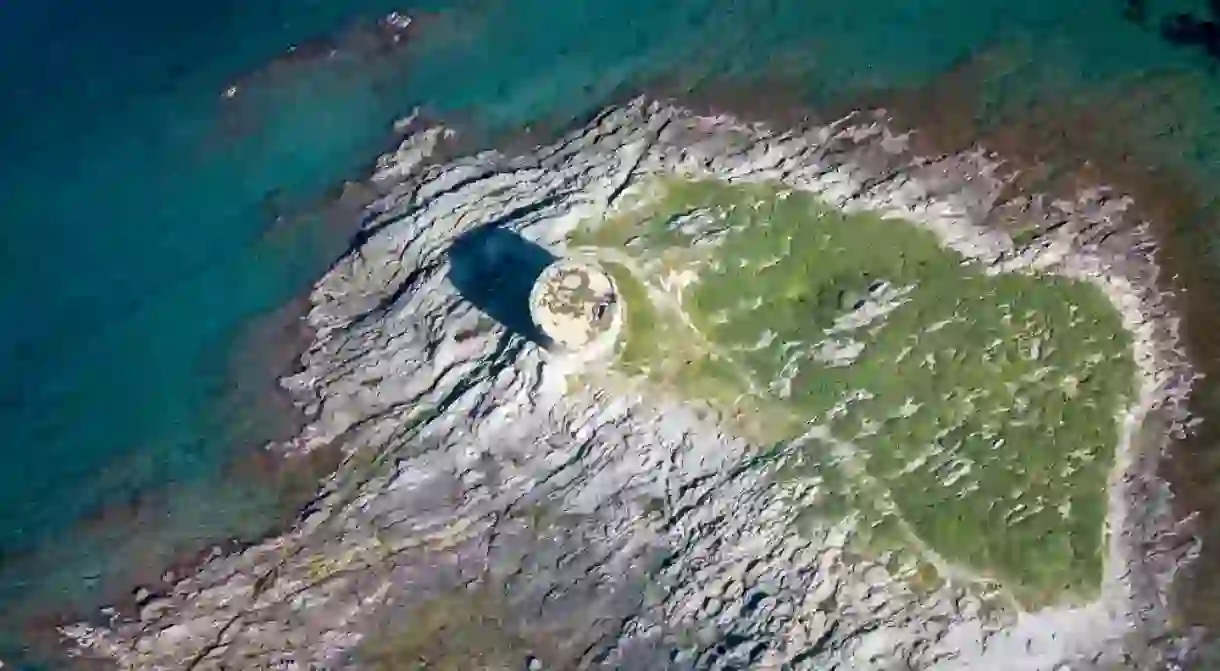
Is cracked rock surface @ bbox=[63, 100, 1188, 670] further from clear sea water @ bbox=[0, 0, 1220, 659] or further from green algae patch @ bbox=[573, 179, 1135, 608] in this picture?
clear sea water @ bbox=[0, 0, 1220, 659]

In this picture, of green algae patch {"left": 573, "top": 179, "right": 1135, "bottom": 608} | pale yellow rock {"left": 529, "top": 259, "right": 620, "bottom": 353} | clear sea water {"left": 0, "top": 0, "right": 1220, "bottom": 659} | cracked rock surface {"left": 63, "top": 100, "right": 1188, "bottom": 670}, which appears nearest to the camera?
cracked rock surface {"left": 63, "top": 100, "right": 1188, "bottom": 670}

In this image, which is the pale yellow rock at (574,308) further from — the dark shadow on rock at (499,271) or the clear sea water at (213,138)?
the clear sea water at (213,138)

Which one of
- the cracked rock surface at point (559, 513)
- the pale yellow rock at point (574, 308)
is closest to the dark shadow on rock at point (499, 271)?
the cracked rock surface at point (559, 513)

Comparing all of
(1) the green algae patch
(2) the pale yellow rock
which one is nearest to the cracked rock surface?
(1) the green algae patch

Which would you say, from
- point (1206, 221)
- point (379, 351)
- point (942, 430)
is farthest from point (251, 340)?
point (1206, 221)

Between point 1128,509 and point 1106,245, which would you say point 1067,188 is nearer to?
point 1106,245
